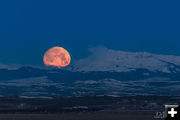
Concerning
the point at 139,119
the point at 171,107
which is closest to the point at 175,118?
the point at 171,107

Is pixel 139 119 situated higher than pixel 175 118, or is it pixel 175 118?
pixel 139 119

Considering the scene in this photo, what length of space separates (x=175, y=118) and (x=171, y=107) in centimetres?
55

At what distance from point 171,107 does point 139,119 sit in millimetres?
110740

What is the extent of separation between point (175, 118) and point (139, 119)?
111 meters

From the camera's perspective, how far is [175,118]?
2123 cm

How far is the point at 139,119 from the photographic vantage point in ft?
431

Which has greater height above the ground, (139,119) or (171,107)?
(139,119)

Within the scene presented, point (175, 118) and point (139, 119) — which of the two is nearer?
point (175, 118)

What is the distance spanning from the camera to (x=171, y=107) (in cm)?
2159

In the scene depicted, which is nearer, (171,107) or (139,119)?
(171,107)

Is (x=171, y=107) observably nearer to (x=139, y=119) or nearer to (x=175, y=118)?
(x=175, y=118)
